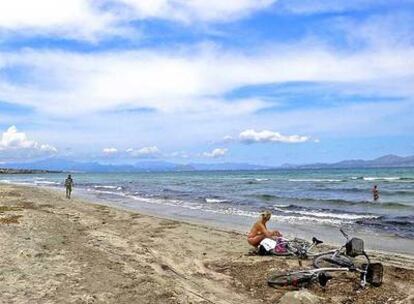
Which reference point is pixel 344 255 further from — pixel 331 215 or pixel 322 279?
pixel 331 215

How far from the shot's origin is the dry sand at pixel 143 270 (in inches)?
339

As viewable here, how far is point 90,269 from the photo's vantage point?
9.98m

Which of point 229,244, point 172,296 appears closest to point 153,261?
point 172,296

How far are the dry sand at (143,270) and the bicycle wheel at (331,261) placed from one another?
457 millimetres

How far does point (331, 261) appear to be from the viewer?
1076 centimetres

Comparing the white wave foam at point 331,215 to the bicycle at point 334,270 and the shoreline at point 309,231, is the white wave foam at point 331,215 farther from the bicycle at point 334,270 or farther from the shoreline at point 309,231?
the bicycle at point 334,270

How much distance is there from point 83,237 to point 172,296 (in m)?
6.20

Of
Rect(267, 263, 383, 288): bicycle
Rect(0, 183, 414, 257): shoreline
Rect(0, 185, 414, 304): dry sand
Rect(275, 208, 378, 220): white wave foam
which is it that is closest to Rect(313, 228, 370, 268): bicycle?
Rect(267, 263, 383, 288): bicycle

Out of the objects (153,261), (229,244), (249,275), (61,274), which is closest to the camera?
(61,274)

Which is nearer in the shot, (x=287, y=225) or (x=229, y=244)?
(x=229, y=244)

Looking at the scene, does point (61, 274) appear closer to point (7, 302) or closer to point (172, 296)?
point (7, 302)

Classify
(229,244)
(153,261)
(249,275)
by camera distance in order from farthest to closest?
(229,244)
(153,261)
(249,275)

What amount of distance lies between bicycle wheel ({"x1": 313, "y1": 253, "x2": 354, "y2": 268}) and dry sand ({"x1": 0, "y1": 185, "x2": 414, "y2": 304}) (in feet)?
1.50

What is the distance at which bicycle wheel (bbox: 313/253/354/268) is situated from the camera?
10409 millimetres
